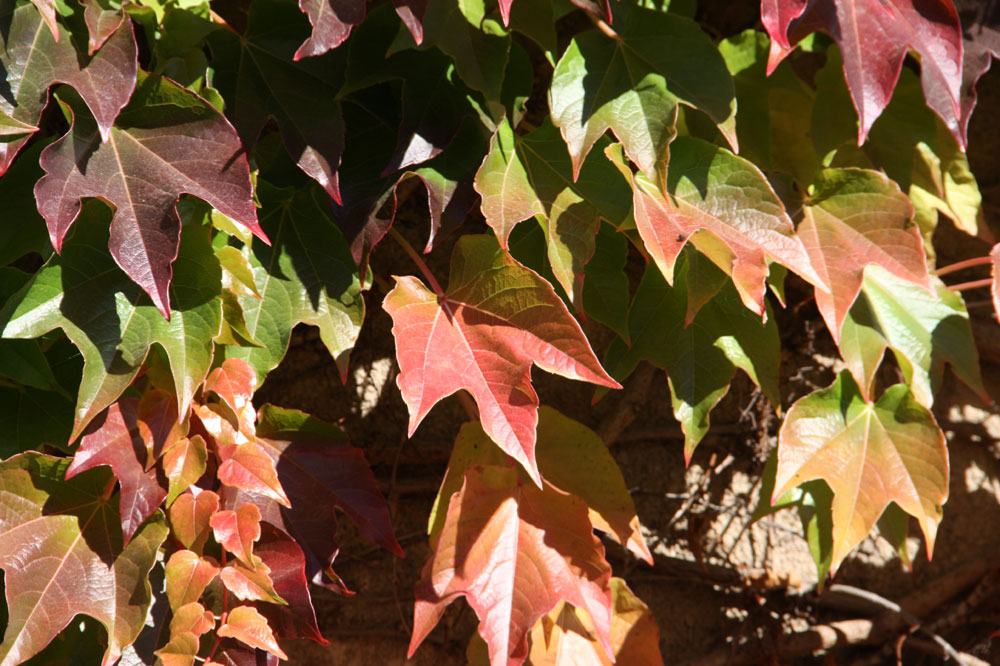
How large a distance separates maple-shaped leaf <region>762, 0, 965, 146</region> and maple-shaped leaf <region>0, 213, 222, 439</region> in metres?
0.65

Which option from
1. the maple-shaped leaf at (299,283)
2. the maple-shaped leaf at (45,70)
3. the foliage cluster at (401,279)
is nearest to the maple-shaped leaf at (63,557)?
the foliage cluster at (401,279)

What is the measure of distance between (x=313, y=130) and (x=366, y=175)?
0.08m

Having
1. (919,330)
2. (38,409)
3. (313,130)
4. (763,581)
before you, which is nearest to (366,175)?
(313,130)

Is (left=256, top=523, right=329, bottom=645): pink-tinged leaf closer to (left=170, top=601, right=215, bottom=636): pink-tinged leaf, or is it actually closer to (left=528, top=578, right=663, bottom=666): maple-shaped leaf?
(left=170, top=601, right=215, bottom=636): pink-tinged leaf

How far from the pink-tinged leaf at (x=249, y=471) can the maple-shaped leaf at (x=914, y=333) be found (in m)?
0.74

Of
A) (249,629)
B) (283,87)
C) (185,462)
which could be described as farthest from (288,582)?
(283,87)

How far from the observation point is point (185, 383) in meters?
0.77

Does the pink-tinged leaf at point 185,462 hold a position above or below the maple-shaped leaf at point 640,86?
below

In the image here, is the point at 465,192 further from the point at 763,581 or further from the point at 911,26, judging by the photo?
the point at 763,581

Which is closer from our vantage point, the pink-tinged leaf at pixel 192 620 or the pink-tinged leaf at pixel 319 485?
the pink-tinged leaf at pixel 192 620

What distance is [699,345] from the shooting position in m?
1.00

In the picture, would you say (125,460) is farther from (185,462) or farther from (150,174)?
(150,174)

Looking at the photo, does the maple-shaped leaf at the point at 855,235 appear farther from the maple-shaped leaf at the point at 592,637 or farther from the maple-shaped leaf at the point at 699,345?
the maple-shaped leaf at the point at 592,637

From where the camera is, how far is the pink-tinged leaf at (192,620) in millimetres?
789
